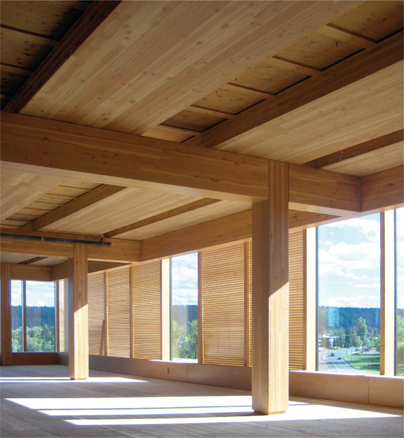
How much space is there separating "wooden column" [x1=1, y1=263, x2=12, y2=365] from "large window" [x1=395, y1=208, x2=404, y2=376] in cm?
1242

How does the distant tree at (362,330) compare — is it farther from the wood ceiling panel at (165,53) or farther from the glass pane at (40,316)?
the glass pane at (40,316)

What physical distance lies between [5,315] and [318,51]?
1460 centimetres

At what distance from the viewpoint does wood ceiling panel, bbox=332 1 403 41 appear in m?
4.26

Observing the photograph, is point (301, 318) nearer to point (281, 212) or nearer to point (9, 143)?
point (281, 212)

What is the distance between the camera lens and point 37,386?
437 inches

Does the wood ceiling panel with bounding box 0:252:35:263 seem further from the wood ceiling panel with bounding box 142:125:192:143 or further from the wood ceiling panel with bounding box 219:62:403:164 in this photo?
the wood ceiling panel with bounding box 219:62:403:164

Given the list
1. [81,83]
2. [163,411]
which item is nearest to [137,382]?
[163,411]

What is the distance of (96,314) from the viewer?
1677cm

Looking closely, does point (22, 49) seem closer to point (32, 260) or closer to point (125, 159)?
point (125, 159)

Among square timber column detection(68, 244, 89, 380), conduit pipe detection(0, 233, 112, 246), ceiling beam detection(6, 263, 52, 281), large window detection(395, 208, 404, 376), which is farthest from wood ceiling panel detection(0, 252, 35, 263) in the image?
large window detection(395, 208, 404, 376)

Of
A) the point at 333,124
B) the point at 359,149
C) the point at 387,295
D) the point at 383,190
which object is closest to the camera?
the point at 333,124

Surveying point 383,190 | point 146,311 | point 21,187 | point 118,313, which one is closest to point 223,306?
point 146,311

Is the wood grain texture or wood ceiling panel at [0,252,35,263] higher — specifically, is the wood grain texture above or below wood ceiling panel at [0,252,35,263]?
above

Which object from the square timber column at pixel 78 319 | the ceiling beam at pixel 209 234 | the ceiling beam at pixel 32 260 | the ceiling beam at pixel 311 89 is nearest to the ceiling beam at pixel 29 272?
the ceiling beam at pixel 32 260
